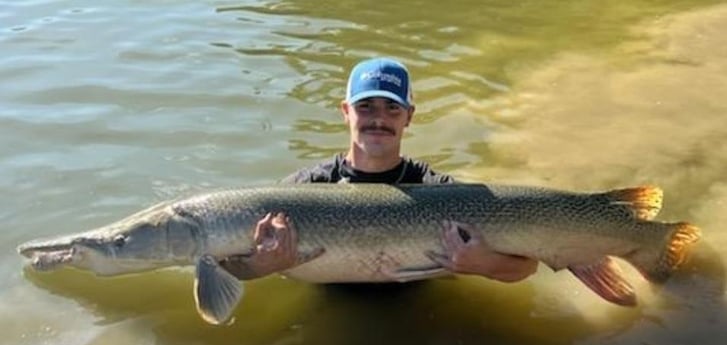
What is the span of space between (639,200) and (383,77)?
126cm

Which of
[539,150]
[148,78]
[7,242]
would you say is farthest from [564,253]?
[148,78]

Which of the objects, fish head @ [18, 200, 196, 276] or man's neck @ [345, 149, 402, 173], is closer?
fish head @ [18, 200, 196, 276]

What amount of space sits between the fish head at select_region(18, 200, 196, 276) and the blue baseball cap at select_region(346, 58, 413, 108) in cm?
94

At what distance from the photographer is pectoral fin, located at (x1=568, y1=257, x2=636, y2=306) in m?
4.34

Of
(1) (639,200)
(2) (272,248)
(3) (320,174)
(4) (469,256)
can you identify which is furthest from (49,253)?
(1) (639,200)

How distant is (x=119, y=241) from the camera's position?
4.22 metres

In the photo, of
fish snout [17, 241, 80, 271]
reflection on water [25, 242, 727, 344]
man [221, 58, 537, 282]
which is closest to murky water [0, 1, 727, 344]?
reflection on water [25, 242, 727, 344]

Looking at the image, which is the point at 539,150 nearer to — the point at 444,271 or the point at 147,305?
the point at 444,271

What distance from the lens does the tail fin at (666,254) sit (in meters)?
4.41

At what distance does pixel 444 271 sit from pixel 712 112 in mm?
3649

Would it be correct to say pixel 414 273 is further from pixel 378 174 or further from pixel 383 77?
pixel 383 77

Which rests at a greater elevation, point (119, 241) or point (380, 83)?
point (380, 83)

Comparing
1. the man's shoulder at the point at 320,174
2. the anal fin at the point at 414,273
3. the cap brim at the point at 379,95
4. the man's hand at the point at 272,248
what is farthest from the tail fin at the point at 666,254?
the man's hand at the point at 272,248

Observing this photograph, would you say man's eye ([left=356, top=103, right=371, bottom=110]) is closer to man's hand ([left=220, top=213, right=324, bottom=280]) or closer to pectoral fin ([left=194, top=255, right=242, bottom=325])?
man's hand ([left=220, top=213, right=324, bottom=280])
